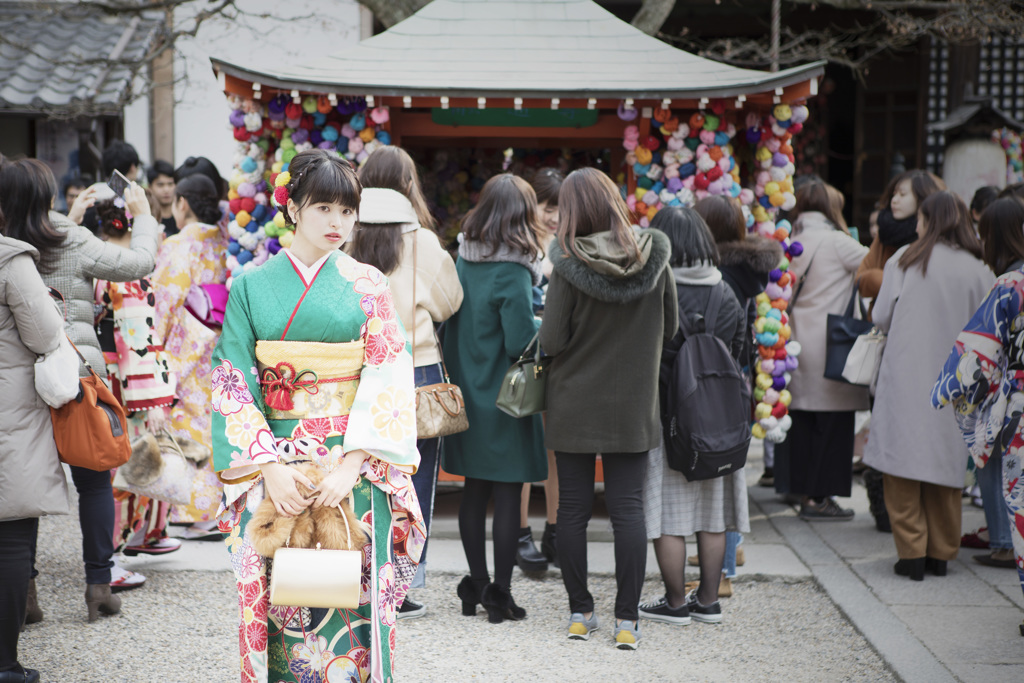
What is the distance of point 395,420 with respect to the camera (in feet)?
7.89

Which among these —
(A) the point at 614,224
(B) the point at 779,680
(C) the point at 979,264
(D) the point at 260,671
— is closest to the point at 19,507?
(D) the point at 260,671

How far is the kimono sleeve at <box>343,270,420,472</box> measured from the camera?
235cm

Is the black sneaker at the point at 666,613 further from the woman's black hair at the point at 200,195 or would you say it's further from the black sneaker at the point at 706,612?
the woman's black hair at the point at 200,195

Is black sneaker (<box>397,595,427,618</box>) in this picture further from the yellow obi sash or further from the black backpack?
the yellow obi sash

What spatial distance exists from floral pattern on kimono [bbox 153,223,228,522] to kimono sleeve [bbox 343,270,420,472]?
7.70ft

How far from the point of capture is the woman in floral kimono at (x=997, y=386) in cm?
323

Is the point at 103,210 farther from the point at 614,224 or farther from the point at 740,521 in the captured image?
the point at 740,521

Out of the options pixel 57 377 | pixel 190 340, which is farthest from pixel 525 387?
pixel 190 340

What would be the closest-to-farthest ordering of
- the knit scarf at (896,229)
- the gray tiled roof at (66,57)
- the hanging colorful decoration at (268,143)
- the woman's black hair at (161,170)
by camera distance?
1. the knit scarf at (896,229)
2. the hanging colorful decoration at (268,143)
3. the woman's black hair at (161,170)
4. the gray tiled roof at (66,57)

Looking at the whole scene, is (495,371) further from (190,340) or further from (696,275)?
(190,340)

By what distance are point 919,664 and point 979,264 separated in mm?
1867

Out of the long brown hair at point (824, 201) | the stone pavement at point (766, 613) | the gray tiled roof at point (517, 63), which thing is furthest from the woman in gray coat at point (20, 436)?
the long brown hair at point (824, 201)

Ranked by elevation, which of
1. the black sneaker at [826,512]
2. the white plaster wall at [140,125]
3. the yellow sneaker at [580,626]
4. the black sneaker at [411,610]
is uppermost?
the white plaster wall at [140,125]

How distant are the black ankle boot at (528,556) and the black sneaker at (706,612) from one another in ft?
2.51
